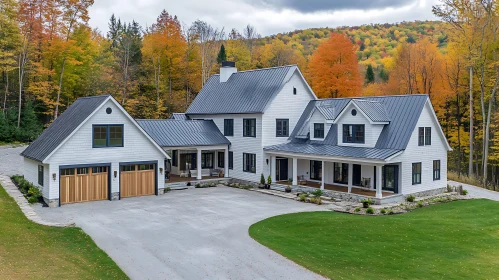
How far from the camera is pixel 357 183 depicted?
24.8 m

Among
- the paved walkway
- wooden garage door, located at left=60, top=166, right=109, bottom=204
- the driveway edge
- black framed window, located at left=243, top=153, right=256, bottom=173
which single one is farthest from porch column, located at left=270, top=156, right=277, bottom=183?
the driveway edge

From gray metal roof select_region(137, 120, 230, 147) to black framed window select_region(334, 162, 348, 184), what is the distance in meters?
8.13

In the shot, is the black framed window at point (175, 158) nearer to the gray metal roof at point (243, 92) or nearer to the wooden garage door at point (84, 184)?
the gray metal roof at point (243, 92)

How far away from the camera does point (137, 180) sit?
2358 cm

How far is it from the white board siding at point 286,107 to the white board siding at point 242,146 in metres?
0.51

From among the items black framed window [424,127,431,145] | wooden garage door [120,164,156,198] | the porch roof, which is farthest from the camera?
black framed window [424,127,431,145]

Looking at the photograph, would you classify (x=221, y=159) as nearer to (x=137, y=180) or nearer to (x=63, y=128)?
(x=137, y=180)

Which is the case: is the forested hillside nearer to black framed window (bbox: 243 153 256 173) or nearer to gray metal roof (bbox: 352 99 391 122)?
gray metal roof (bbox: 352 99 391 122)

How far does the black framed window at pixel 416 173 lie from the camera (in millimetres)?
23108

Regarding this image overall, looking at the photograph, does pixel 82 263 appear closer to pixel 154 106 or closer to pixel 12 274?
pixel 12 274

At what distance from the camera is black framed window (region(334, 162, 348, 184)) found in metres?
25.2

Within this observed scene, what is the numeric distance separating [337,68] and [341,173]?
16.1 m

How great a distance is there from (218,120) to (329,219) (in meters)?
15.1

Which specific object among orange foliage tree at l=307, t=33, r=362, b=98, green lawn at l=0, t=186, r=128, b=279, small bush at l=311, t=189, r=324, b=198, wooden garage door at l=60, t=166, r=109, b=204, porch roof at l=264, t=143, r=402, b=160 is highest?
orange foliage tree at l=307, t=33, r=362, b=98
